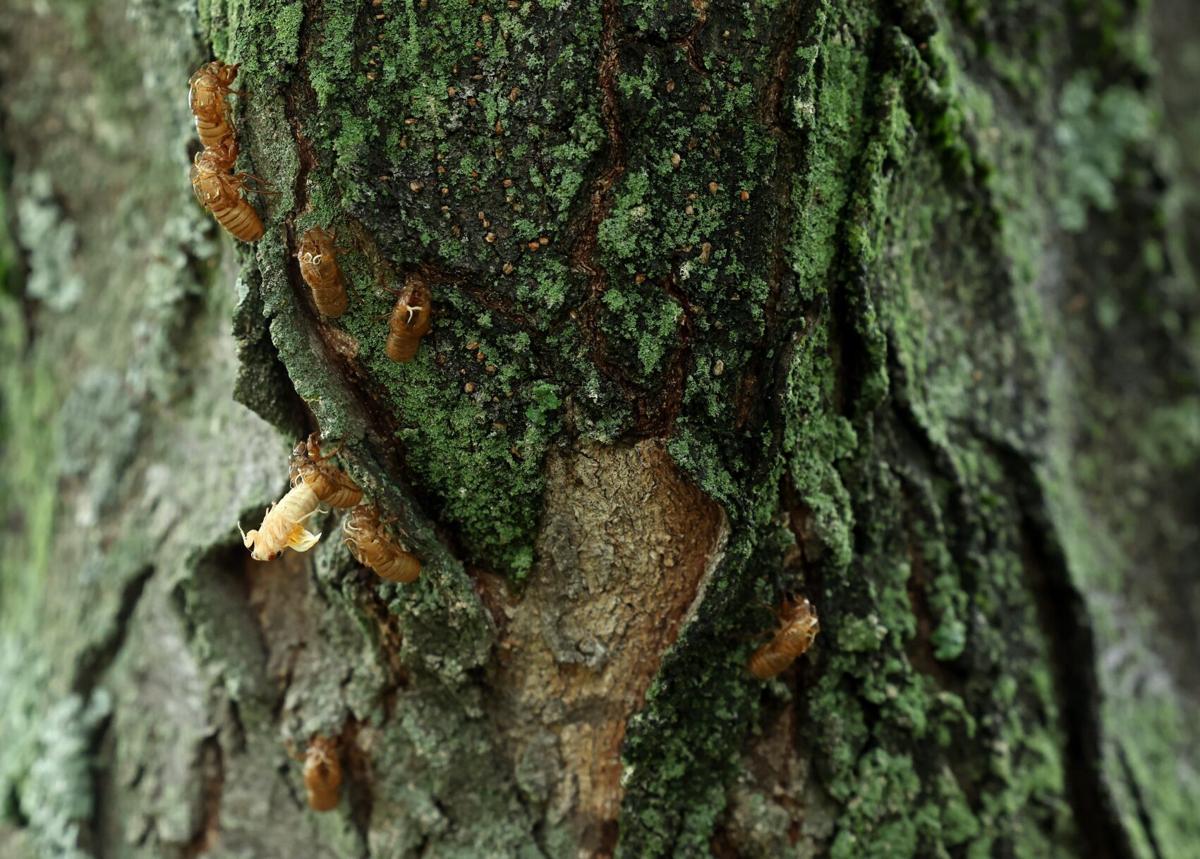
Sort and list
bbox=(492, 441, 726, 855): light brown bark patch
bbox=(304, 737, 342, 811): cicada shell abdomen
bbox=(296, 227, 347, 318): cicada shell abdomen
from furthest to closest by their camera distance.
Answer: bbox=(304, 737, 342, 811): cicada shell abdomen < bbox=(492, 441, 726, 855): light brown bark patch < bbox=(296, 227, 347, 318): cicada shell abdomen

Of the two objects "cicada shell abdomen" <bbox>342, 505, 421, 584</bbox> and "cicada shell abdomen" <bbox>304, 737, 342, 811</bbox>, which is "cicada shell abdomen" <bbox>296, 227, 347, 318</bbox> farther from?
"cicada shell abdomen" <bbox>304, 737, 342, 811</bbox>

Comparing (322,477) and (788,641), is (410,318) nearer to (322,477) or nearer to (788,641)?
(322,477)

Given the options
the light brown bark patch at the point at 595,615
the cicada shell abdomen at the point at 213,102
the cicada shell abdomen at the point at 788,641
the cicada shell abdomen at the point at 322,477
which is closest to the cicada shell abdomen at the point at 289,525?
the cicada shell abdomen at the point at 322,477

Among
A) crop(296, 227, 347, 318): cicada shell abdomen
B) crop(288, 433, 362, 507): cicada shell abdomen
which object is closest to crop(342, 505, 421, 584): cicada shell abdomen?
crop(288, 433, 362, 507): cicada shell abdomen

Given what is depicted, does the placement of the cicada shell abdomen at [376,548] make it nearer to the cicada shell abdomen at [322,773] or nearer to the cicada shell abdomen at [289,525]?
the cicada shell abdomen at [289,525]

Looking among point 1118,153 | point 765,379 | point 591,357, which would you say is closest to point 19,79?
point 591,357

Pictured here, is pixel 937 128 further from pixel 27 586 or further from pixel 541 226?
pixel 27 586

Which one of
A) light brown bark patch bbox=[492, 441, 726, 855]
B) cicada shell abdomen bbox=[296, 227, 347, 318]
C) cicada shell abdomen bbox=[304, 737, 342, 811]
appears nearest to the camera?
cicada shell abdomen bbox=[296, 227, 347, 318]

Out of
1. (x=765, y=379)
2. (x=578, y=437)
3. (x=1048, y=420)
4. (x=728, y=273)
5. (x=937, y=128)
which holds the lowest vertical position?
(x=578, y=437)
